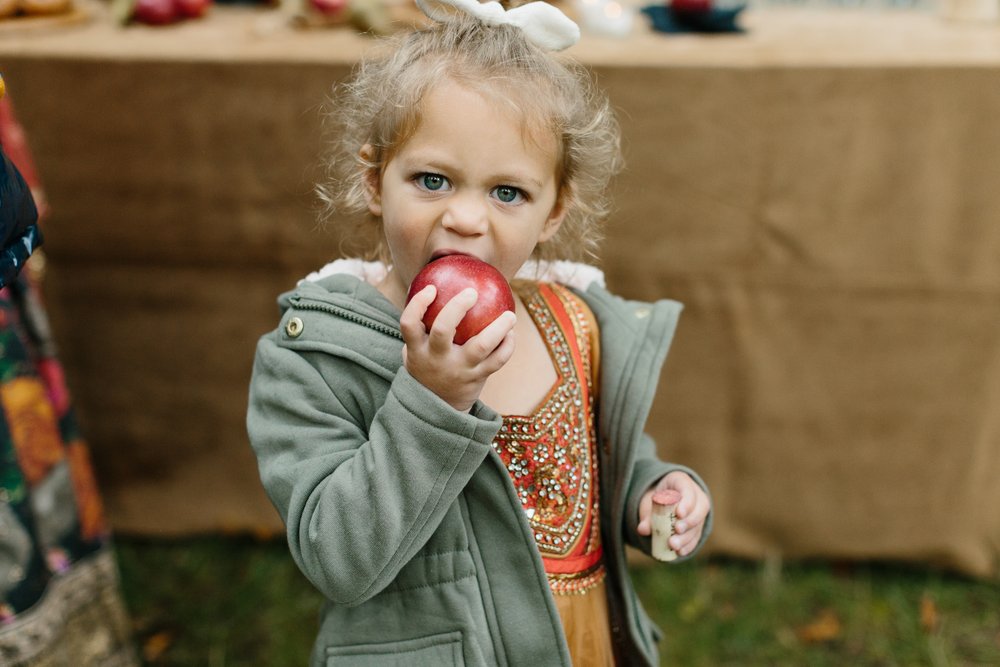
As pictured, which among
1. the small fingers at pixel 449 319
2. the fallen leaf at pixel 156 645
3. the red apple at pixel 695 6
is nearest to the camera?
the small fingers at pixel 449 319

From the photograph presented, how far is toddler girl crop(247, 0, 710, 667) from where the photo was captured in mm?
1143

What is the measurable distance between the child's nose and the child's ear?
0.18 metres

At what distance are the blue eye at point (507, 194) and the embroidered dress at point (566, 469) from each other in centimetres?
25

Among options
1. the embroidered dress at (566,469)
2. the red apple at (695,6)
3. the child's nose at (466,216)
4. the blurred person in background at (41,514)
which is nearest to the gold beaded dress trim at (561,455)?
the embroidered dress at (566,469)

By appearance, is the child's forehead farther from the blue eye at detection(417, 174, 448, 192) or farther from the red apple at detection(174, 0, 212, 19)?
the red apple at detection(174, 0, 212, 19)

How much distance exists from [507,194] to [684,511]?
554 mm

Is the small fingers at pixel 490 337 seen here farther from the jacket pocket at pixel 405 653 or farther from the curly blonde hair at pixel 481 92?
the jacket pocket at pixel 405 653

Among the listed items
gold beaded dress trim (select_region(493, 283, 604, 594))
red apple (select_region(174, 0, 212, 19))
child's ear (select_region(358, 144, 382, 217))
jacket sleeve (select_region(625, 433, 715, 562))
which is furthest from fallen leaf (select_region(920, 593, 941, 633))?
red apple (select_region(174, 0, 212, 19))

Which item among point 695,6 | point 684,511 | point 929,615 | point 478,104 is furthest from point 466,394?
point 929,615

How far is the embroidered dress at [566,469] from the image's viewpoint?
1.36 meters

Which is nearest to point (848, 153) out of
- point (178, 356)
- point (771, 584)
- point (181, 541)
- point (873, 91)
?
point (873, 91)

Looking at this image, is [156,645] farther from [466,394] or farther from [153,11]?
[466,394]

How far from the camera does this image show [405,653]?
130cm

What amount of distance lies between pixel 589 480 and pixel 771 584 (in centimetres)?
165
